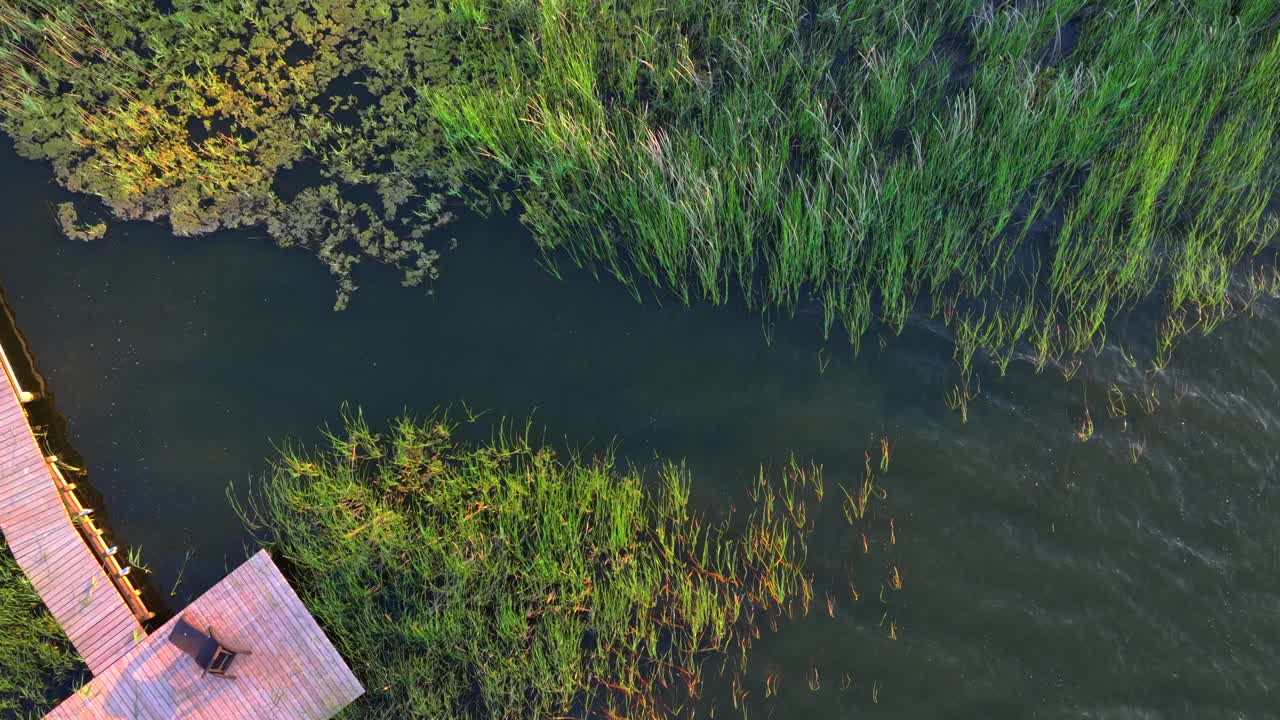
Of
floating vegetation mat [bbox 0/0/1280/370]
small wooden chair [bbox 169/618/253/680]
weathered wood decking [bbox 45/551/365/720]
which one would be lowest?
weathered wood decking [bbox 45/551/365/720]

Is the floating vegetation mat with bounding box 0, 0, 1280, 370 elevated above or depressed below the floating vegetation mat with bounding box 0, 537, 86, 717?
above

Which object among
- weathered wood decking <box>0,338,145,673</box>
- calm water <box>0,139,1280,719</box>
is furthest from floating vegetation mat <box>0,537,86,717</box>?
calm water <box>0,139,1280,719</box>

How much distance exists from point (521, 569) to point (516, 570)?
3cm

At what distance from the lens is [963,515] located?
3.89 meters

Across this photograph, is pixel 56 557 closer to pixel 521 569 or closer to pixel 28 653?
pixel 28 653

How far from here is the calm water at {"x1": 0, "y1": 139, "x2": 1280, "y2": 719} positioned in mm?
3740

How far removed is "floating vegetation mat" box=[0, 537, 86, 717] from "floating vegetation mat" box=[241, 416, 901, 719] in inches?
52.0

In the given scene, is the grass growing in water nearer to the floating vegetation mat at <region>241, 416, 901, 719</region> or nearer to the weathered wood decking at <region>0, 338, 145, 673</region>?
the floating vegetation mat at <region>241, 416, 901, 719</region>

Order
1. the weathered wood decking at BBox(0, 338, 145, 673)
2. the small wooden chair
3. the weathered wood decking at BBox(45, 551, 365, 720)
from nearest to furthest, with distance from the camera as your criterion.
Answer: the small wooden chair → the weathered wood decking at BBox(45, 551, 365, 720) → the weathered wood decking at BBox(0, 338, 145, 673)

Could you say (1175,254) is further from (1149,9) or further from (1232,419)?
(1149,9)

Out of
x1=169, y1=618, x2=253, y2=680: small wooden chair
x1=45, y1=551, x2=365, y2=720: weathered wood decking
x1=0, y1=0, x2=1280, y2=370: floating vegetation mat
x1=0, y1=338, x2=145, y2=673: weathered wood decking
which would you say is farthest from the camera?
x1=0, y1=0, x2=1280, y2=370: floating vegetation mat

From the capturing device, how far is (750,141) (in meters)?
4.20

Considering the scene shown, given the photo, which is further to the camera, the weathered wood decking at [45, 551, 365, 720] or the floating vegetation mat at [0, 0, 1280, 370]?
the floating vegetation mat at [0, 0, 1280, 370]

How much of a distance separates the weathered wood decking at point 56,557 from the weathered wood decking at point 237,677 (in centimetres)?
21
